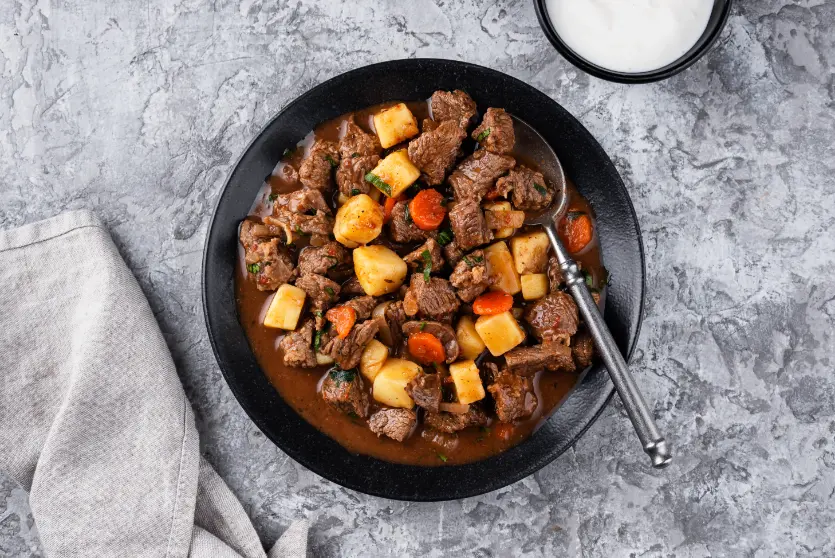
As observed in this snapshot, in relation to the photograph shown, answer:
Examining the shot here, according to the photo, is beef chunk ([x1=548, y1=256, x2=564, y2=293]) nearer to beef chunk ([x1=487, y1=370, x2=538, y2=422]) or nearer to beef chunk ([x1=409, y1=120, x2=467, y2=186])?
beef chunk ([x1=487, y1=370, x2=538, y2=422])

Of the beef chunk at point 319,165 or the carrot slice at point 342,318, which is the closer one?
the carrot slice at point 342,318

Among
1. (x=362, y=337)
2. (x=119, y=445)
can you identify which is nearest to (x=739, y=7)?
(x=362, y=337)

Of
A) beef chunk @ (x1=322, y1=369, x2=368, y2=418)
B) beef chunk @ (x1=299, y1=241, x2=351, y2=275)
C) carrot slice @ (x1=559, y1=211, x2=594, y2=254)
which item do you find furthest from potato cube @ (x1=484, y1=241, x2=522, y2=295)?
beef chunk @ (x1=322, y1=369, x2=368, y2=418)

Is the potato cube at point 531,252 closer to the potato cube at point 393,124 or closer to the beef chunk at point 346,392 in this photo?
the potato cube at point 393,124

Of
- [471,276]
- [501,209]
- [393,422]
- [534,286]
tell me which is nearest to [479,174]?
[501,209]

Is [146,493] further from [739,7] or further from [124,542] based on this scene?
[739,7]

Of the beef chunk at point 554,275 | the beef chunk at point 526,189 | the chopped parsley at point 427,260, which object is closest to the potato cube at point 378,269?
the chopped parsley at point 427,260
